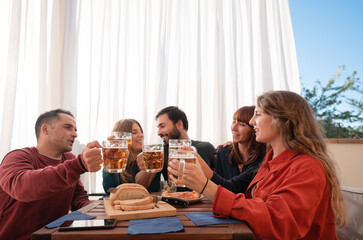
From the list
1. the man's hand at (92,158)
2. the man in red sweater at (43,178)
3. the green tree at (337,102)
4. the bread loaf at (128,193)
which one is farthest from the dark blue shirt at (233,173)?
the green tree at (337,102)

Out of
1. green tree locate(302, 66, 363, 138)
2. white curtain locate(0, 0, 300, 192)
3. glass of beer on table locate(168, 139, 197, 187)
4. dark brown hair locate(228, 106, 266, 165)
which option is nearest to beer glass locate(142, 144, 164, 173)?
glass of beer on table locate(168, 139, 197, 187)

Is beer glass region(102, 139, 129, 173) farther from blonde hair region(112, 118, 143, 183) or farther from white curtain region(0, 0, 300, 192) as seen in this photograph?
white curtain region(0, 0, 300, 192)

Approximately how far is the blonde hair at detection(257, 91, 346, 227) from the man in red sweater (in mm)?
1033

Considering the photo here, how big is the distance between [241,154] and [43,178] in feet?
5.16

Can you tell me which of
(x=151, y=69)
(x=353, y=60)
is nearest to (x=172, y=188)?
(x=151, y=69)

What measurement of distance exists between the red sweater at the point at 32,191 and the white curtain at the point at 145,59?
1428 millimetres

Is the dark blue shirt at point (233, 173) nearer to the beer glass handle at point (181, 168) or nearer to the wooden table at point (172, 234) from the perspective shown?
the beer glass handle at point (181, 168)

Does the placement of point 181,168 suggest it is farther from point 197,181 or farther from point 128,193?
point 128,193

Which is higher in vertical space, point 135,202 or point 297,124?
point 297,124

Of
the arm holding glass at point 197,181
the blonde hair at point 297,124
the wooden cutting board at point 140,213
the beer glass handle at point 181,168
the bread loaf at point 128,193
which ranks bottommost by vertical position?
the wooden cutting board at point 140,213

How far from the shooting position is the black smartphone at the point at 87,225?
1041 millimetres

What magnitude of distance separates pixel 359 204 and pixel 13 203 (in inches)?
83.7

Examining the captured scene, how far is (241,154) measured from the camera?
2.42 meters

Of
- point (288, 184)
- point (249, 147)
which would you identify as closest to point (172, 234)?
point (288, 184)
